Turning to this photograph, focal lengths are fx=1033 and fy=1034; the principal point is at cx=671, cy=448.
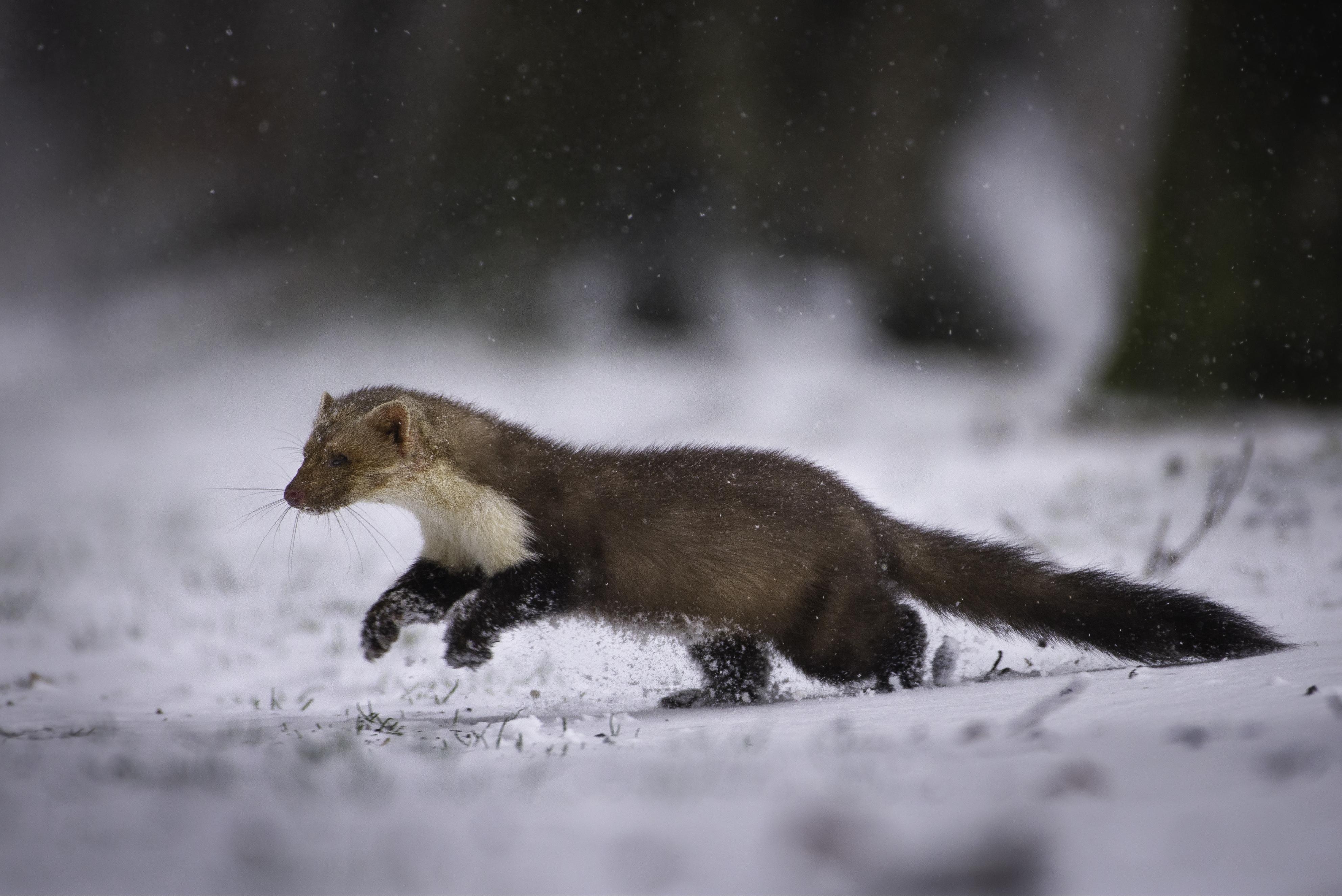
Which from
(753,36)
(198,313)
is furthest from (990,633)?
(753,36)

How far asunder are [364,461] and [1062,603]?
2.32 meters

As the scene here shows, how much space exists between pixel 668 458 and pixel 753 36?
404 inches

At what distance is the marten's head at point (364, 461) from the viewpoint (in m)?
3.41

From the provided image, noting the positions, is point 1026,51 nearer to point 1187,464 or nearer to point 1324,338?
point 1324,338

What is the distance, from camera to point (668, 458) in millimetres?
3566

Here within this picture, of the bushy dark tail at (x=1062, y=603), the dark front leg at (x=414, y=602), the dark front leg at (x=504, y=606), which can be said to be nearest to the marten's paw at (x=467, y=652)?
the dark front leg at (x=504, y=606)

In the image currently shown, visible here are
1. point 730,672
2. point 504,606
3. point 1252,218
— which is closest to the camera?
point 504,606

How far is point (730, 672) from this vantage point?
3537 millimetres

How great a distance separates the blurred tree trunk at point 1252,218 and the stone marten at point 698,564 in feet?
21.4

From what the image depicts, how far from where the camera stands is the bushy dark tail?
3096 millimetres

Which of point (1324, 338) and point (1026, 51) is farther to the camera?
point (1026, 51)

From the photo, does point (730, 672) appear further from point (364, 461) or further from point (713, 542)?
point (364, 461)

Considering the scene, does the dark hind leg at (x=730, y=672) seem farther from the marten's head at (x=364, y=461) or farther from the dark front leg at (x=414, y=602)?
the marten's head at (x=364, y=461)

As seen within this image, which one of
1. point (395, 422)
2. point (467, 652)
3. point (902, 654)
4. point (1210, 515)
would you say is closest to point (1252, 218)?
point (1210, 515)
